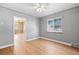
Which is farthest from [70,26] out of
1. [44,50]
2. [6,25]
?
[6,25]

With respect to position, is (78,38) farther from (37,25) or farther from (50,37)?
(37,25)

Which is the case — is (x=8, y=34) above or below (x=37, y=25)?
below

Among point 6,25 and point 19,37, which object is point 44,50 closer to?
point 6,25

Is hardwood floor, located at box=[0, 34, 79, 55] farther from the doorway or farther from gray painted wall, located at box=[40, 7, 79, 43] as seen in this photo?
gray painted wall, located at box=[40, 7, 79, 43]

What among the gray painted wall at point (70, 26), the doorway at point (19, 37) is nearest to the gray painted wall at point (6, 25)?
the doorway at point (19, 37)

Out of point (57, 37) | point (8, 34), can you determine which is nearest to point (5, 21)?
point (8, 34)

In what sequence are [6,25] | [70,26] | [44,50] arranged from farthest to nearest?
[70,26] → [6,25] → [44,50]

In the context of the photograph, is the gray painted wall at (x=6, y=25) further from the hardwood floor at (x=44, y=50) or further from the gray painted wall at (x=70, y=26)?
the gray painted wall at (x=70, y=26)

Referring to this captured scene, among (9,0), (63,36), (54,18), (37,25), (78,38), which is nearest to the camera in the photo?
(9,0)

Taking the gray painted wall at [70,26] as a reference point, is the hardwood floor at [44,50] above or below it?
below

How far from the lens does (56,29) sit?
281 cm

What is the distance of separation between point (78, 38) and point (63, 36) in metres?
0.60

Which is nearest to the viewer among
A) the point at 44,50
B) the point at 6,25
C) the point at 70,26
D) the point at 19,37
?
the point at 44,50

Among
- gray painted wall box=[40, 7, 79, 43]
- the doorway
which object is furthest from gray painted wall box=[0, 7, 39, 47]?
gray painted wall box=[40, 7, 79, 43]
